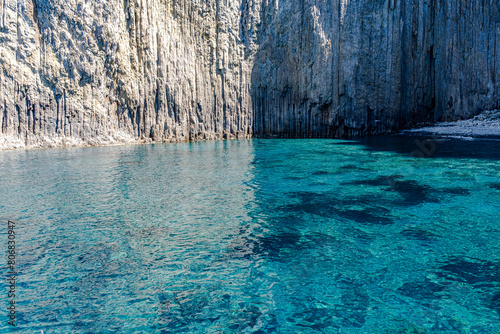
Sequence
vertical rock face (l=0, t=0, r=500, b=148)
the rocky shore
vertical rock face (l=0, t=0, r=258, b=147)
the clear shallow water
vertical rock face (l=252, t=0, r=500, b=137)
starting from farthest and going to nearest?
vertical rock face (l=252, t=0, r=500, b=137) < the rocky shore < vertical rock face (l=0, t=0, r=500, b=148) < vertical rock face (l=0, t=0, r=258, b=147) < the clear shallow water

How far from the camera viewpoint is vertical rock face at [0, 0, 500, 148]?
2364 centimetres

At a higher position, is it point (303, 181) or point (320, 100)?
point (320, 100)

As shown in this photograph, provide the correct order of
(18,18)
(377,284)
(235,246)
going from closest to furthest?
(377,284), (235,246), (18,18)

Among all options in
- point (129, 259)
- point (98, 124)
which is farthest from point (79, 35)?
point (129, 259)

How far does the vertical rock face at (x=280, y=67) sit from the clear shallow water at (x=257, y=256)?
15476mm

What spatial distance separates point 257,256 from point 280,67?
27.8m

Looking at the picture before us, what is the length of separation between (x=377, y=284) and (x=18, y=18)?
23.2 metres

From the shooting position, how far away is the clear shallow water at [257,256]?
350 centimetres

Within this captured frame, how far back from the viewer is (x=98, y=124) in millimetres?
22984

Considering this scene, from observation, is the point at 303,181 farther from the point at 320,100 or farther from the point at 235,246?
the point at 320,100

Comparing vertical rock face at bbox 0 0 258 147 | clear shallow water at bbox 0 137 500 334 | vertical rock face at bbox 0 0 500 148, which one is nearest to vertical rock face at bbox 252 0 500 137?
vertical rock face at bbox 0 0 500 148

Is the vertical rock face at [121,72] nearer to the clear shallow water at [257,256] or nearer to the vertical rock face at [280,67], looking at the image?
the vertical rock face at [280,67]

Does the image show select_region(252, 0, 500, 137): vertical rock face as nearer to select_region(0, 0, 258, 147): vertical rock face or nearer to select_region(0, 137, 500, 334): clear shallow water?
select_region(0, 0, 258, 147): vertical rock face

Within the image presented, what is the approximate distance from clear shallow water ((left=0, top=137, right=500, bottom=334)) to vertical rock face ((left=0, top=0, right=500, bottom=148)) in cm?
1548
